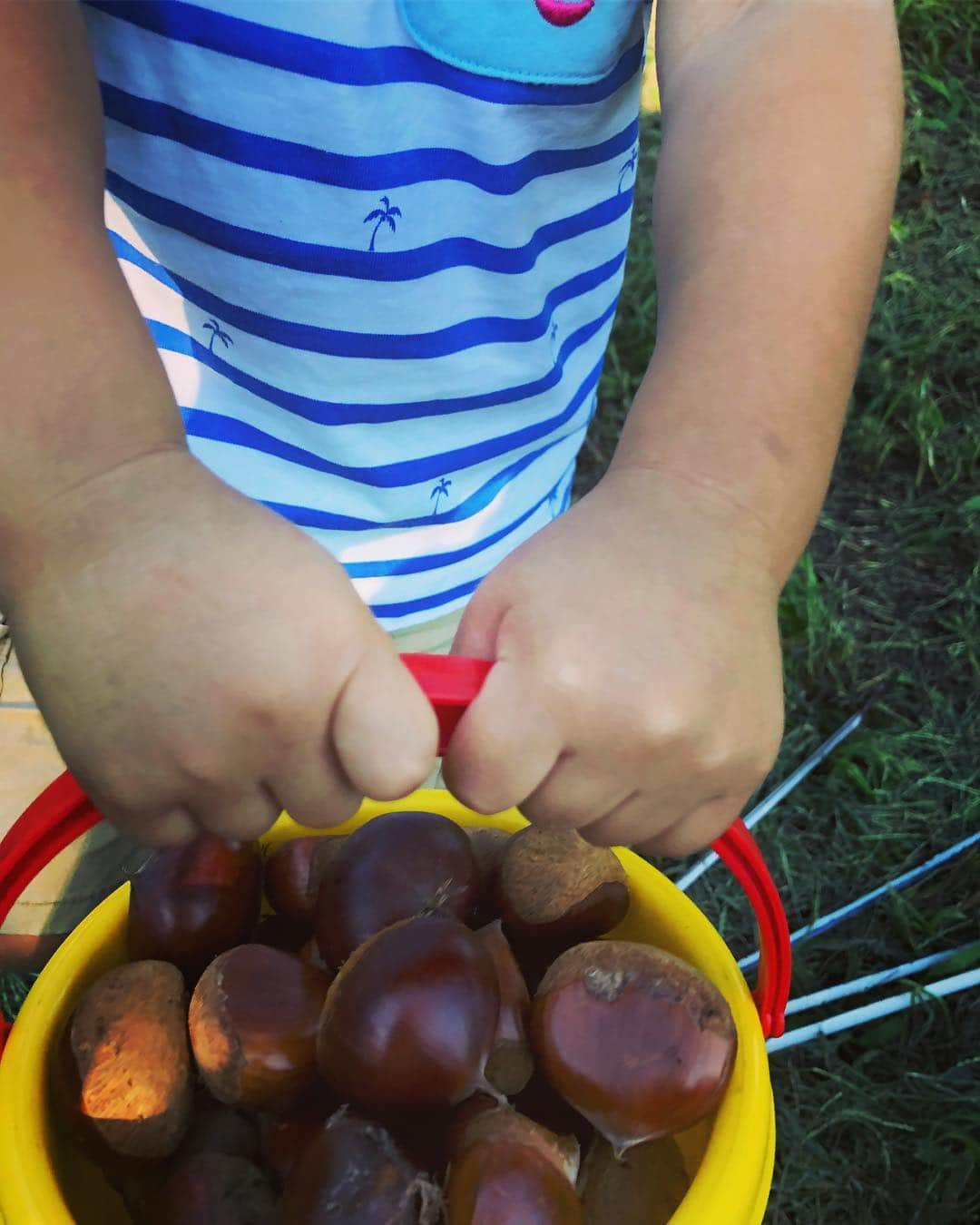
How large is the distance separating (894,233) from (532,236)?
4.11 ft

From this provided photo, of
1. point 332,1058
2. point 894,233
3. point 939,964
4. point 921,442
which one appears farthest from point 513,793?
point 894,233

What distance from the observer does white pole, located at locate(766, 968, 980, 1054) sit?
1141 mm

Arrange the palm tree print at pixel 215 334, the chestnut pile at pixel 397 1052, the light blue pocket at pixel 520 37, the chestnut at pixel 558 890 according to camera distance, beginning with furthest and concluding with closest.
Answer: the palm tree print at pixel 215 334 < the light blue pocket at pixel 520 37 < the chestnut at pixel 558 890 < the chestnut pile at pixel 397 1052

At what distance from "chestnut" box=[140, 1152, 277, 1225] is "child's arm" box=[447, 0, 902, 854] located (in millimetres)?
277

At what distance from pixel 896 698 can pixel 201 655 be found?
46.0 inches

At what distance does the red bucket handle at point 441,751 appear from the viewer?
1.82 feet

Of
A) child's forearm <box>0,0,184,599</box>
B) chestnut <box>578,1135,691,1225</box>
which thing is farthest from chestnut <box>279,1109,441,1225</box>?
child's forearm <box>0,0,184,599</box>

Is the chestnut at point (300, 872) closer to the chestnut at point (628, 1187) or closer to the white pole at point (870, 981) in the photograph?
the chestnut at point (628, 1187)

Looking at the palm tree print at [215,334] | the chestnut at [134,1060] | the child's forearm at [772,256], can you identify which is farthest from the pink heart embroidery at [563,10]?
the chestnut at [134,1060]

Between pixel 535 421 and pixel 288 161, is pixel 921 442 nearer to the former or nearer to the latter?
pixel 535 421

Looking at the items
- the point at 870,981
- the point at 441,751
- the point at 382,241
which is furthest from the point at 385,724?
the point at 870,981

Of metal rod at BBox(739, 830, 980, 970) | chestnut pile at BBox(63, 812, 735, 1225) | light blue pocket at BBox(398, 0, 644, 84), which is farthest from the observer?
metal rod at BBox(739, 830, 980, 970)

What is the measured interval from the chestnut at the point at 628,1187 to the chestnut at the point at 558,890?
13 cm

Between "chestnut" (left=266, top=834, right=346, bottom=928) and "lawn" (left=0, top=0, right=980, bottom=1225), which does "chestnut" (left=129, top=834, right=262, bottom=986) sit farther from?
"lawn" (left=0, top=0, right=980, bottom=1225)
